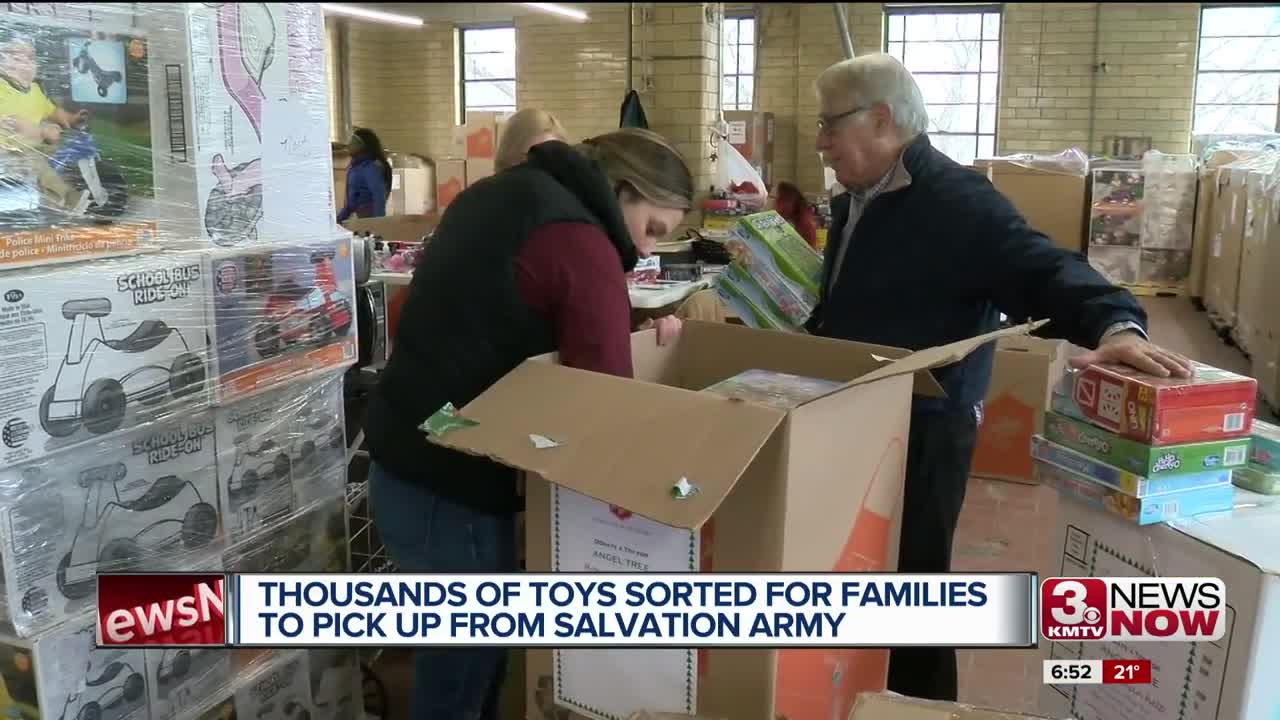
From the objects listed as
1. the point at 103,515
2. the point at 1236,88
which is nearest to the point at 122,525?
the point at 103,515

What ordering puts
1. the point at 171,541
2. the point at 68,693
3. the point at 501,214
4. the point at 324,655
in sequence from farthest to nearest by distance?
the point at 324,655
the point at 171,541
the point at 68,693
the point at 501,214

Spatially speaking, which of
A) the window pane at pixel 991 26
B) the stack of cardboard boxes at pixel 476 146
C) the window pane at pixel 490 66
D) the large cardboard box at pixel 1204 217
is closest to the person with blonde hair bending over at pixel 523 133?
the stack of cardboard boxes at pixel 476 146

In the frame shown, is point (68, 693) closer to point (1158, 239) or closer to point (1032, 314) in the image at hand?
point (1032, 314)

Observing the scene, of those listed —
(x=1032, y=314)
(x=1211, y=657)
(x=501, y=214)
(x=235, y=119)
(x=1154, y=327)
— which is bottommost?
(x=1154, y=327)

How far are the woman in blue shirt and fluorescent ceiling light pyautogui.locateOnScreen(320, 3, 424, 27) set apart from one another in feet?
9.49

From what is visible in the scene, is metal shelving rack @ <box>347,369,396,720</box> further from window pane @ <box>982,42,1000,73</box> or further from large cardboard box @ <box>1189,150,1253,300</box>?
window pane @ <box>982,42,1000,73</box>

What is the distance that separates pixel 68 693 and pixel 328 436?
0.72 metres

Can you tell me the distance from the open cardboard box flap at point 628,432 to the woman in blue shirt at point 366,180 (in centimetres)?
560

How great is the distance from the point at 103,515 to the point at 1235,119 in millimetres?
10931

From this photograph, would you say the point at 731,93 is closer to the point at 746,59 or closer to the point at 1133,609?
the point at 746,59

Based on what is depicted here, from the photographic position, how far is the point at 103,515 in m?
1.72

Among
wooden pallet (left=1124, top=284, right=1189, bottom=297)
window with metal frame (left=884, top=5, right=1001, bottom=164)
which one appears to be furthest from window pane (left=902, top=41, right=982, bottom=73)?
wooden pallet (left=1124, top=284, right=1189, bottom=297)

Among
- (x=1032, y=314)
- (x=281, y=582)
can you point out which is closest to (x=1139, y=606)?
(x=1032, y=314)

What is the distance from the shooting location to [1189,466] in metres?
1.36
